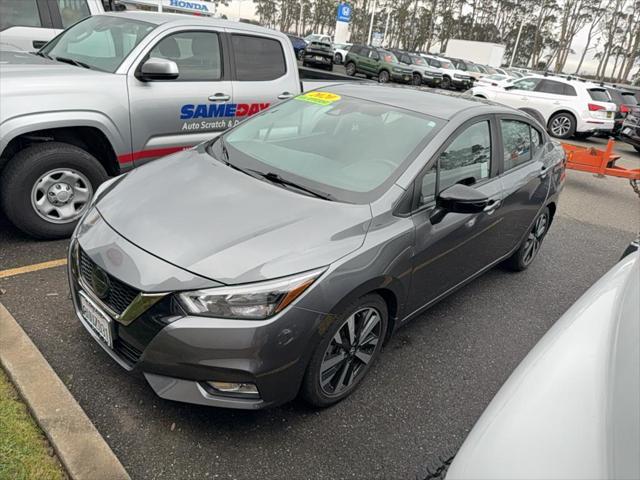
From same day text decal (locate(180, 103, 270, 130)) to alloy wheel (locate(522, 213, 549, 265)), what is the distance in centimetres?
296

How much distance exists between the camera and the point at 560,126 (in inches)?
553

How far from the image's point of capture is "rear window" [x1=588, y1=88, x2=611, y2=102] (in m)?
13.7

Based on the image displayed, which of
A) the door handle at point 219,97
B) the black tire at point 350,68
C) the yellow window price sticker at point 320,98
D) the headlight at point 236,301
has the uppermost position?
the yellow window price sticker at point 320,98

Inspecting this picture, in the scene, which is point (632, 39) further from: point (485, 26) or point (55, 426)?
point (55, 426)

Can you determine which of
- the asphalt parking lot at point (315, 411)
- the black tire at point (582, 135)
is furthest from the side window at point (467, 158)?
the black tire at point (582, 135)

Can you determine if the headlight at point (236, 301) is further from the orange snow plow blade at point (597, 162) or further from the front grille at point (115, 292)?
the orange snow plow blade at point (597, 162)

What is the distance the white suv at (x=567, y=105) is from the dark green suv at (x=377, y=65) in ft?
33.6

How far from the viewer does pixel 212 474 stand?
218 centimetres

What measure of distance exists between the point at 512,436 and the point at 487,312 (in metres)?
2.89

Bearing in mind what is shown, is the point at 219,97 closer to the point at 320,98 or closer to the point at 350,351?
the point at 320,98

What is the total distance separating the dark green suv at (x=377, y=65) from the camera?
2462cm

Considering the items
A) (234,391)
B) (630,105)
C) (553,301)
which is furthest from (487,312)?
(630,105)

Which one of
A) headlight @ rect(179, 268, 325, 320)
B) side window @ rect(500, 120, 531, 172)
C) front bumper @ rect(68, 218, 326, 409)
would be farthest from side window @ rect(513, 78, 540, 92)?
headlight @ rect(179, 268, 325, 320)

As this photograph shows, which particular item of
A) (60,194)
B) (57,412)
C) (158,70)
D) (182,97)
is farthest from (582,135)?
(57,412)
